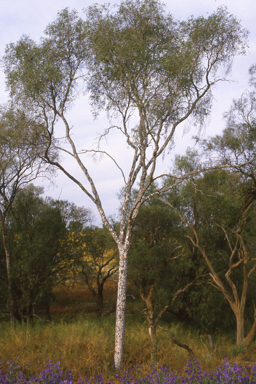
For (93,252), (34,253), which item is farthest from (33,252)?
(93,252)

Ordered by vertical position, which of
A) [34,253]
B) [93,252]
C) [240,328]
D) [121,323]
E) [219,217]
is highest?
[219,217]

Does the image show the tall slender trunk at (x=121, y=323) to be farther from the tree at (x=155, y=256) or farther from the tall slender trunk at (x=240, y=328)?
the tree at (x=155, y=256)

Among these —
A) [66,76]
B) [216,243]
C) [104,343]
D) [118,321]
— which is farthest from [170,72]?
[216,243]

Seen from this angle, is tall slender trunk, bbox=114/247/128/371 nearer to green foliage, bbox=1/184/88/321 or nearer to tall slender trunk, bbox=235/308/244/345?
tall slender trunk, bbox=235/308/244/345

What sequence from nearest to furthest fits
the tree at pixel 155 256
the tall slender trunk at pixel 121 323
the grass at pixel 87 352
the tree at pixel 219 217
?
the grass at pixel 87 352 < the tall slender trunk at pixel 121 323 < the tree at pixel 219 217 < the tree at pixel 155 256

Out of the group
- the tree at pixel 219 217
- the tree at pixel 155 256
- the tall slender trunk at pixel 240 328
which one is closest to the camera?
the tall slender trunk at pixel 240 328

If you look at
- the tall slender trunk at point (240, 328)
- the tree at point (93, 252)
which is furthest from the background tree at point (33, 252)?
the tall slender trunk at point (240, 328)

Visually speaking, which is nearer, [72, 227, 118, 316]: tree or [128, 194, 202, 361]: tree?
[128, 194, 202, 361]: tree

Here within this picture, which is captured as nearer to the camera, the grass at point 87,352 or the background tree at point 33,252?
the grass at point 87,352

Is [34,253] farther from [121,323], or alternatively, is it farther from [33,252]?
[121,323]

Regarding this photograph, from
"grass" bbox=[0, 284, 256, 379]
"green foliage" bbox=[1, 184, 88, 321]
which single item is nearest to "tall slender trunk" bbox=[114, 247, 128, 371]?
"grass" bbox=[0, 284, 256, 379]

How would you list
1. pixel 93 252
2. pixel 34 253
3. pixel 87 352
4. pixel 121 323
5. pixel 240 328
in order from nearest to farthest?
pixel 121 323, pixel 87 352, pixel 240 328, pixel 34 253, pixel 93 252

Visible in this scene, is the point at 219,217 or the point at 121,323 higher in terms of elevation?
the point at 219,217

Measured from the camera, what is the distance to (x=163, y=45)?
32.4 feet
